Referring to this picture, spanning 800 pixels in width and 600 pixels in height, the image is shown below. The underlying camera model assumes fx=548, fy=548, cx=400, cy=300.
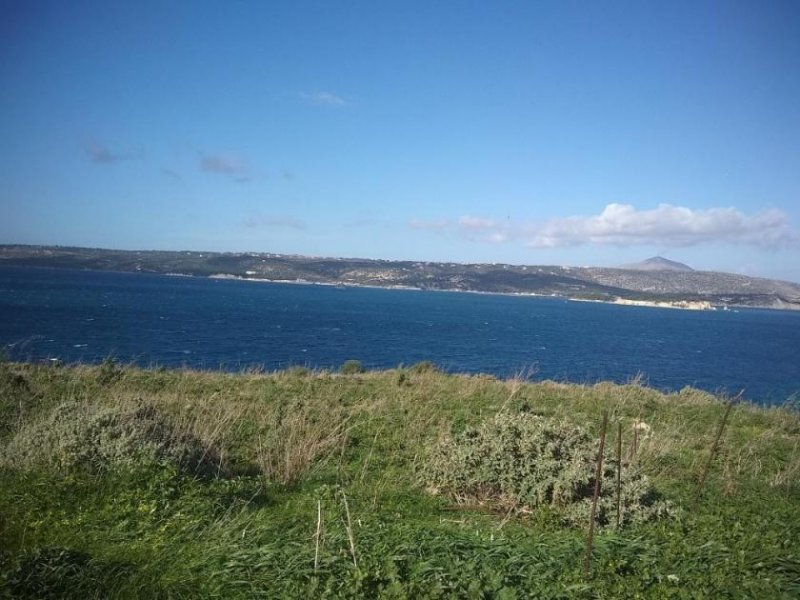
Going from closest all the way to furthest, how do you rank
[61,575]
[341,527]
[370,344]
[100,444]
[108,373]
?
1. [61,575]
2. [341,527]
3. [100,444]
4. [108,373]
5. [370,344]

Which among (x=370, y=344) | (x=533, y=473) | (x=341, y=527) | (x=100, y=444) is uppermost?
(x=100, y=444)

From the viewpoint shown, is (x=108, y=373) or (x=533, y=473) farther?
(x=108, y=373)

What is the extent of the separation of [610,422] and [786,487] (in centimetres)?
444

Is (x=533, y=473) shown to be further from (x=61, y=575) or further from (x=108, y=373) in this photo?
(x=108, y=373)

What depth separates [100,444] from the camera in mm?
6840

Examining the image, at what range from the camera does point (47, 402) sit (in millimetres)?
10508

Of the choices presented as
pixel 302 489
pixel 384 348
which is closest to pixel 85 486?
pixel 302 489

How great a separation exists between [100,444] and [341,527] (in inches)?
133

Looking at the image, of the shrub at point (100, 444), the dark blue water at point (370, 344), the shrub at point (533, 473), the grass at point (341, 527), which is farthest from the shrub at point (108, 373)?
the dark blue water at point (370, 344)

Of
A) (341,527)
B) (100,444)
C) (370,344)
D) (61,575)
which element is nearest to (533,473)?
(341,527)

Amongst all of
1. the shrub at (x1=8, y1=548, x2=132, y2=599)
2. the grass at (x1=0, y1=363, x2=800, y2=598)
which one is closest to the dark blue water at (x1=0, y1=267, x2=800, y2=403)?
the grass at (x1=0, y1=363, x2=800, y2=598)

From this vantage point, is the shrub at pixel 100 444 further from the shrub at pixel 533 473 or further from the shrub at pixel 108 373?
the shrub at pixel 108 373

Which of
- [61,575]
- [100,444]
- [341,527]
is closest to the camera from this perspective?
[61,575]

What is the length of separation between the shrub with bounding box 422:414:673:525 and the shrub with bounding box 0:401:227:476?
3.31m
